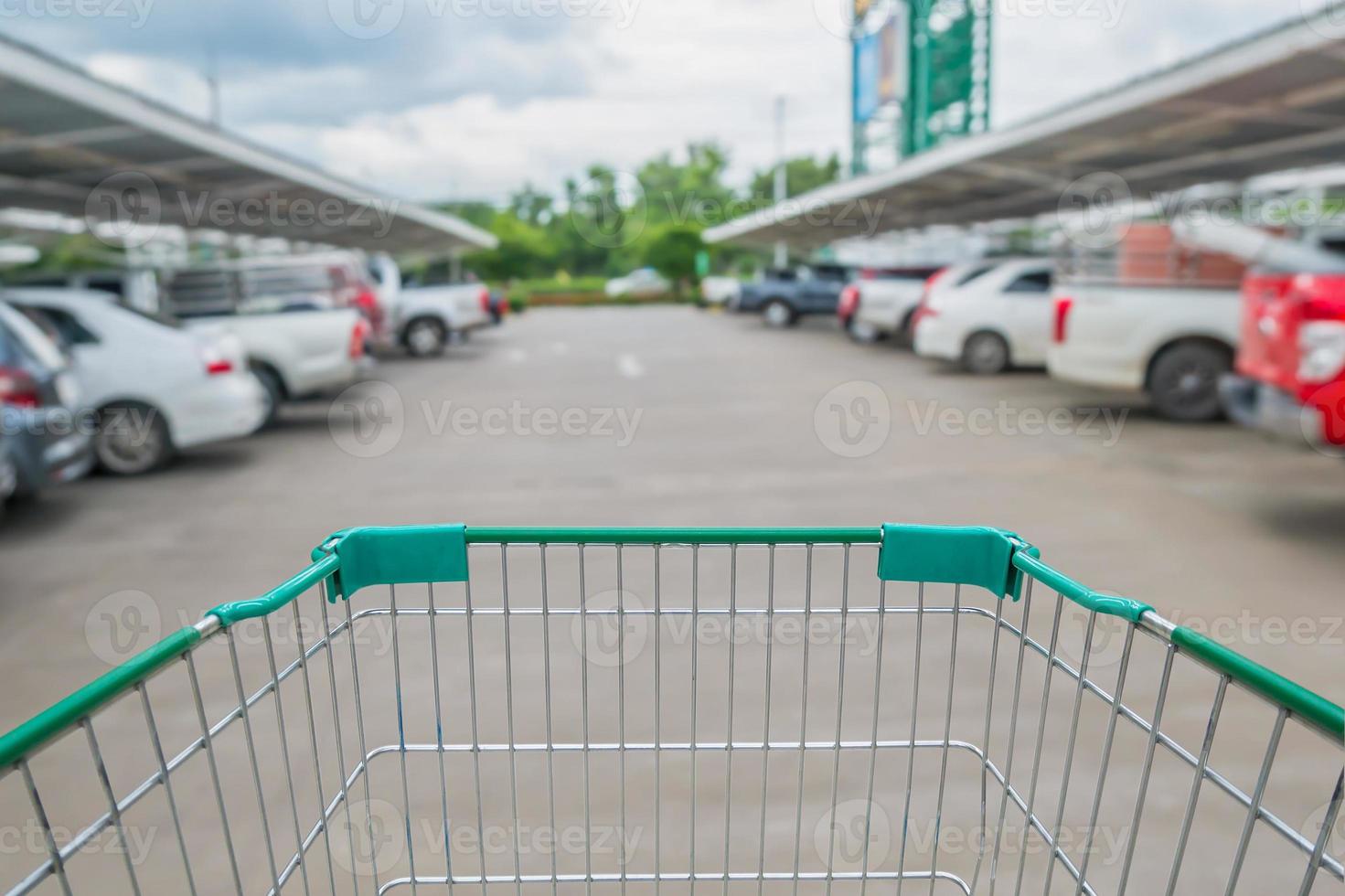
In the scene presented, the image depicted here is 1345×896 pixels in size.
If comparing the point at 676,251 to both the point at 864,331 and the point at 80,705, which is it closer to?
the point at 864,331

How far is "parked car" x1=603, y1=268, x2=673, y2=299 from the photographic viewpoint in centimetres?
5809

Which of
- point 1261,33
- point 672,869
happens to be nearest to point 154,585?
point 672,869

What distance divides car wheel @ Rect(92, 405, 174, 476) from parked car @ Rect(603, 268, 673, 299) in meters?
49.5

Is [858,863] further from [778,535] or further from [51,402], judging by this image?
[51,402]

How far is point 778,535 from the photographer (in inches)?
72.5

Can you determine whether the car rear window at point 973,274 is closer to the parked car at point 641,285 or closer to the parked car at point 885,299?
the parked car at point 885,299

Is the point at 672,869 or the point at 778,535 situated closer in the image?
the point at 778,535

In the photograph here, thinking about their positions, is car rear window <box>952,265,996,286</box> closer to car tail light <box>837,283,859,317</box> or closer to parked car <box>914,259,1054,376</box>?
parked car <box>914,259,1054,376</box>

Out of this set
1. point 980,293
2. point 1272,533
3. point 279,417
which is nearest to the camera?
point 1272,533

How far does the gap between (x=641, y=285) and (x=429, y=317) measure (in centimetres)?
4112

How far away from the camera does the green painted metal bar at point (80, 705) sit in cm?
116

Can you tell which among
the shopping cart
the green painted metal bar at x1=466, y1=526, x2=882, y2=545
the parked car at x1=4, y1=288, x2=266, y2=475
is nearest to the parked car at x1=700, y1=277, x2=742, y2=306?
the parked car at x1=4, y1=288, x2=266, y2=475

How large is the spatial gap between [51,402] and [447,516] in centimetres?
257

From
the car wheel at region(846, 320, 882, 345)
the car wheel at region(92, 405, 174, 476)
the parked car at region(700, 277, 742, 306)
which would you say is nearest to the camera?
the car wheel at region(92, 405, 174, 476)
